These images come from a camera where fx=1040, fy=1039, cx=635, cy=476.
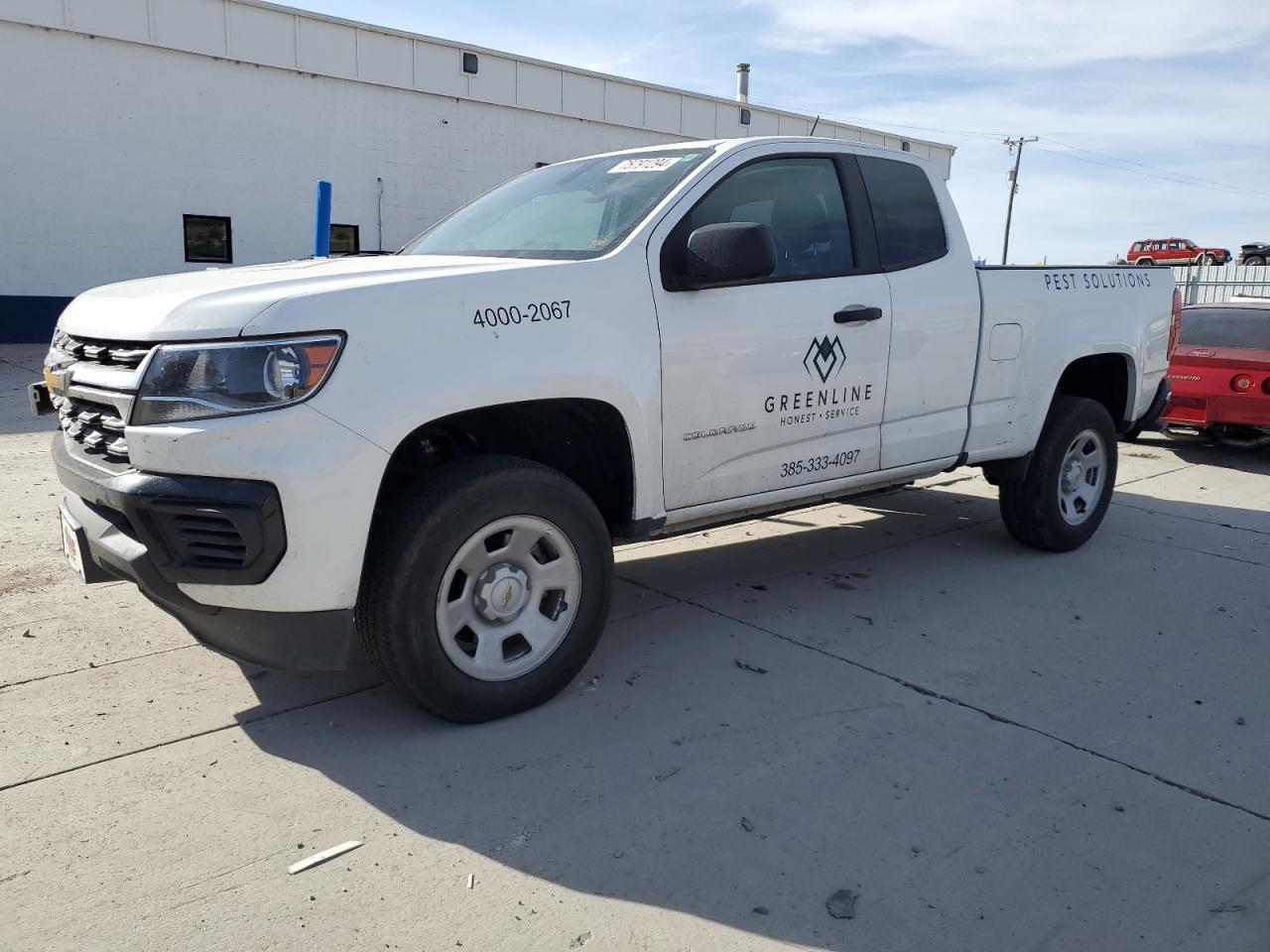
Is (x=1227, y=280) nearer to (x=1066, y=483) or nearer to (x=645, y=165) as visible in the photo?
(x=1066, y=483)

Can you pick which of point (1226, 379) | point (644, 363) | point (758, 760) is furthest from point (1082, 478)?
point (1226, 379)

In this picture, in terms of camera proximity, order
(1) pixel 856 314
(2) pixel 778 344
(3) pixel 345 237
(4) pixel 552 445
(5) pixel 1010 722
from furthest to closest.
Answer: (3) pixel 345 237 → (1) pixel 856 314 → (2) pixel 778 344 → (4) pixel 552 445 → (5) pixel 1010 722

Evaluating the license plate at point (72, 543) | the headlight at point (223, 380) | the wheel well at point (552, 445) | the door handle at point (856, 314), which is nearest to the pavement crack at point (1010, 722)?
the wheel well at point (552, 445)

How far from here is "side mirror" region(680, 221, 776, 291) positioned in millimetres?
3723

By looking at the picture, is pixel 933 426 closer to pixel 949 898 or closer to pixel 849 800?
pixel 849 800

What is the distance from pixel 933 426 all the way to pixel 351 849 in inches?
131

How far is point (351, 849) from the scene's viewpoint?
2822 millimetres

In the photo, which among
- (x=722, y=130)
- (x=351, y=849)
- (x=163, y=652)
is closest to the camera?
(x=351, y=849)

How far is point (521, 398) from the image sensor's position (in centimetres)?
340

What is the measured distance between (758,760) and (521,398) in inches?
55.3

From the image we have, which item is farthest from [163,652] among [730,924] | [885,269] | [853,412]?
[885,269]

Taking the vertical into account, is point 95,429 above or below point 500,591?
above

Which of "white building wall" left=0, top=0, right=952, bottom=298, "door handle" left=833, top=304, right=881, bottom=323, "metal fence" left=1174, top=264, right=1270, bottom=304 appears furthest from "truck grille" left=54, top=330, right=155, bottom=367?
"metal fence" left=1174, top=264, right=1270, bottom=304

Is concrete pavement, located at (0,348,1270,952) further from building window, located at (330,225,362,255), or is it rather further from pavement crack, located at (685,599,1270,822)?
building window, located at (330,225,362,255)
